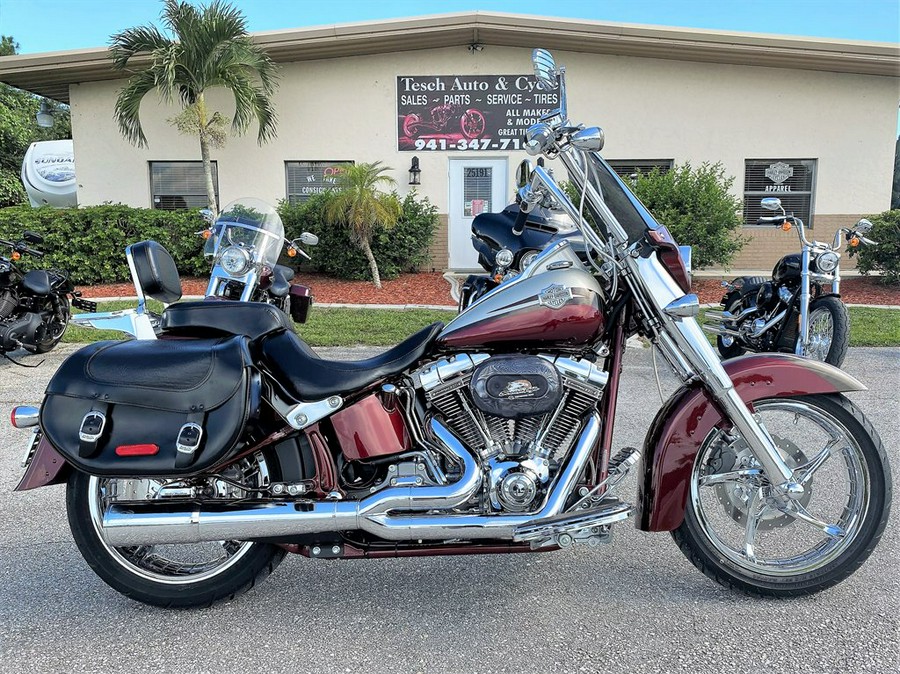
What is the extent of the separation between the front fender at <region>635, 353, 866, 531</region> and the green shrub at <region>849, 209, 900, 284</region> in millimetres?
10596

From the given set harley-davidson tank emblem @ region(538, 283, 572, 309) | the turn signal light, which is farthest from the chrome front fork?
the turn signal light

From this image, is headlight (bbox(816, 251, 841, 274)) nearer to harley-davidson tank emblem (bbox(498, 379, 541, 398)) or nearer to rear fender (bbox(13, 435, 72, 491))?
harley-davidson tank emblem (bbox(498, 379, 541, 398))

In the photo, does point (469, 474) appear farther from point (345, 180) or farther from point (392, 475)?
point (345, 180)

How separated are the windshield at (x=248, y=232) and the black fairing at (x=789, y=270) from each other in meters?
4.56

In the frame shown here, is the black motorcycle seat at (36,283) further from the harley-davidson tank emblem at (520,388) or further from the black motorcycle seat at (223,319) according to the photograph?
Result: the harley-davidson tank emblem at (520,388)

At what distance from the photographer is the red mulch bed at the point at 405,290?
10.5 meters

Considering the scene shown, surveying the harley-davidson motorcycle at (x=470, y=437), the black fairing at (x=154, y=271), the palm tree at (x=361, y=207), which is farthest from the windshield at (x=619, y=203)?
the palm tree at (x=361, y=207)

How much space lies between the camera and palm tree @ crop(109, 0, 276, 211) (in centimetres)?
1142

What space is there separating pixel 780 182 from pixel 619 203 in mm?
13278

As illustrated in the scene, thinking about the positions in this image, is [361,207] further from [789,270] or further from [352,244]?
[789,270]

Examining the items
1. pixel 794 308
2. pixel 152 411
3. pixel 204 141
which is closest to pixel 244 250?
pixel 152 411

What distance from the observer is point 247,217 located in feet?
14.9

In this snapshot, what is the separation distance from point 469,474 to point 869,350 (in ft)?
21.0

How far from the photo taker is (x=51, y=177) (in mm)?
16172
